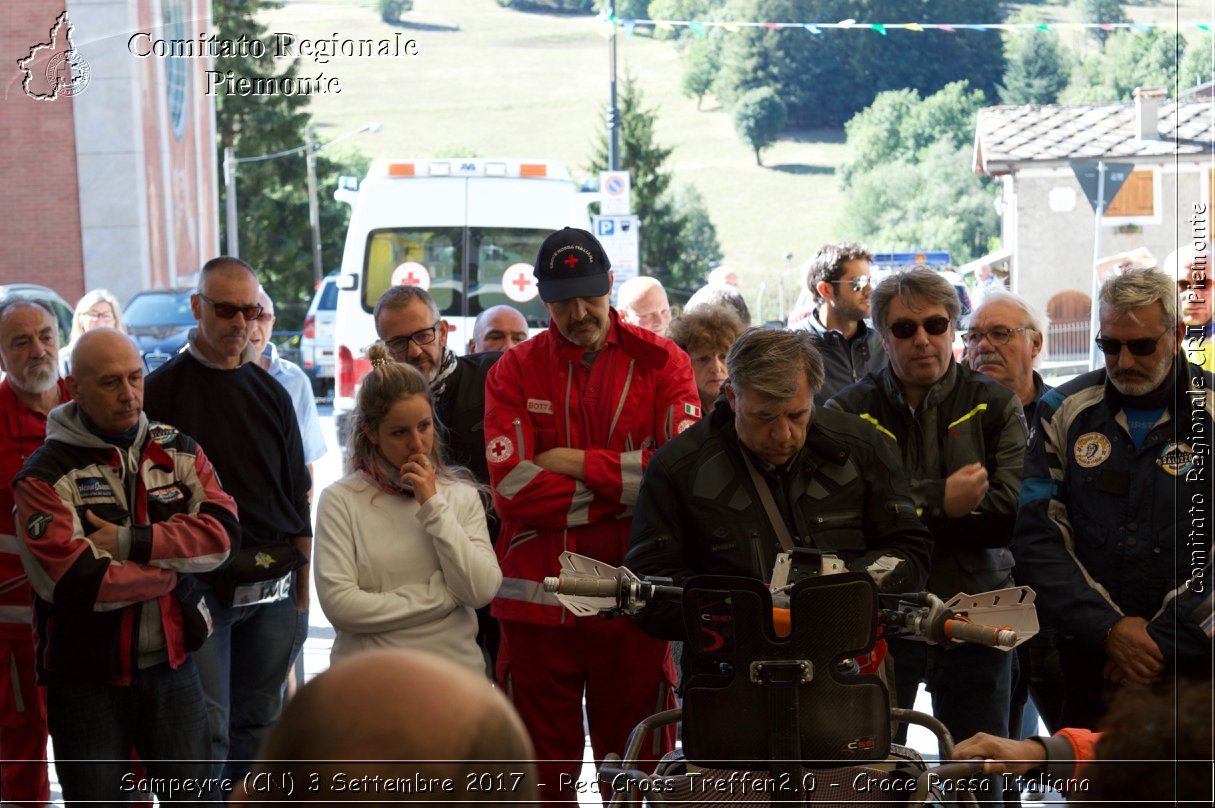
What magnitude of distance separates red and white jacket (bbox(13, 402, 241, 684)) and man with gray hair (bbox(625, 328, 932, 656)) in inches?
55.6

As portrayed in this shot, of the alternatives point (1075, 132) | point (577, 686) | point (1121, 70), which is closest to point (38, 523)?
point (577, 686)

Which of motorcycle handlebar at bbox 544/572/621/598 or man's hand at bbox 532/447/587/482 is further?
man's hand at bbox 532/447/587/482

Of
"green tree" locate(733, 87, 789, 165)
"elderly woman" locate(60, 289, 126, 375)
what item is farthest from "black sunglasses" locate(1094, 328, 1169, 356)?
"green tree" locate(733, 87, 789, 165)

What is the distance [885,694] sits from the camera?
8.99ft

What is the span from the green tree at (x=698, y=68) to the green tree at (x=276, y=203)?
12483mm

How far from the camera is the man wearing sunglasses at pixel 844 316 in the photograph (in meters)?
5.40

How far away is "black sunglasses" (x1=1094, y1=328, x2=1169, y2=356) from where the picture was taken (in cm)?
349

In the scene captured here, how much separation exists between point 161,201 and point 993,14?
→ 17979 millimetres

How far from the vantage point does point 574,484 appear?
12.8 feet

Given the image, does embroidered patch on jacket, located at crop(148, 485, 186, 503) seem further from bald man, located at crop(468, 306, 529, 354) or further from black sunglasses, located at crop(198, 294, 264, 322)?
bald man, located at crop(468, 306, 529, 354)

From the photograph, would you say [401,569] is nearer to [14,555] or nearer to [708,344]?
[14,555]

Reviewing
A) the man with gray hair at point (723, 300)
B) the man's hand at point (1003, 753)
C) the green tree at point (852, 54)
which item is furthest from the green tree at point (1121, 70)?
the man's hand at point (1003, 753)

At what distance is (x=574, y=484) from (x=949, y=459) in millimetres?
1097

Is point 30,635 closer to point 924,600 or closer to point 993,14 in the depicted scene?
point 924,600
